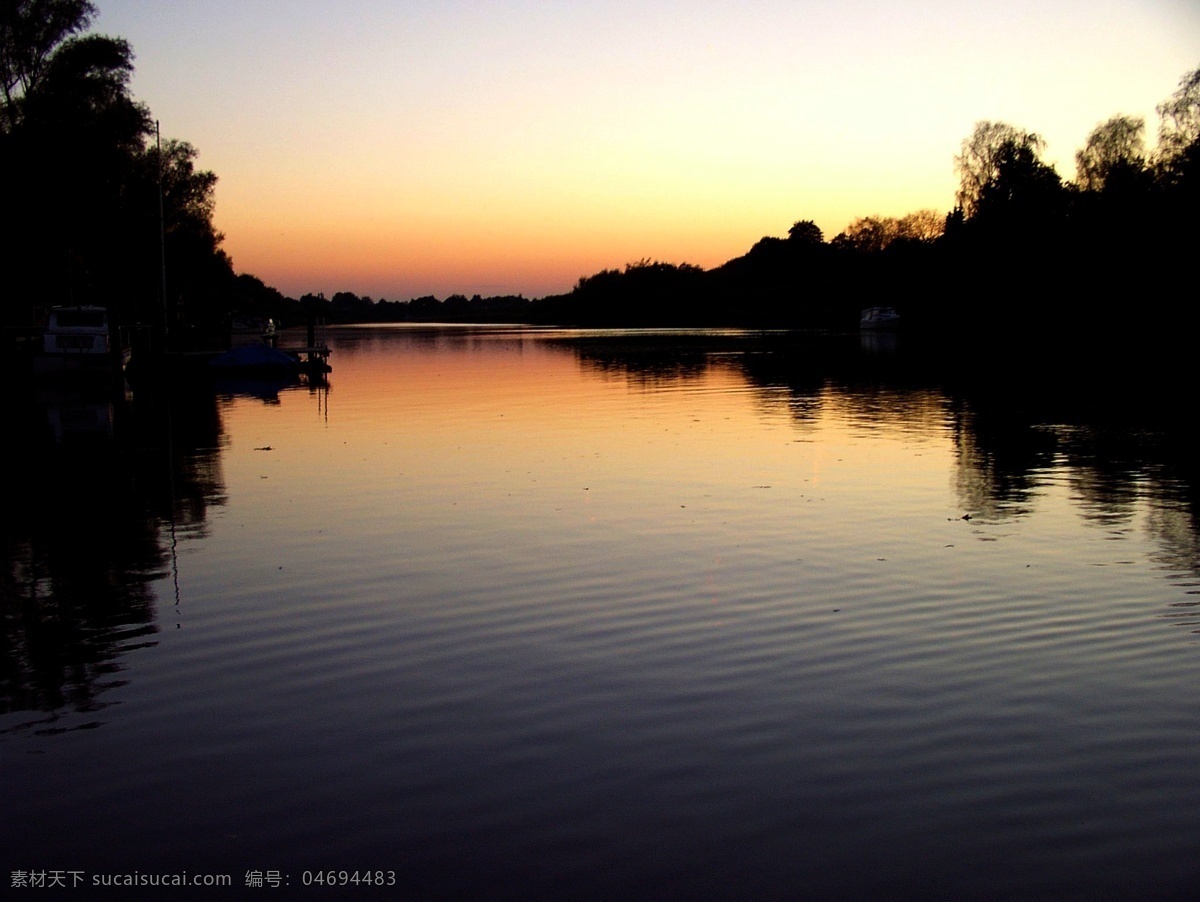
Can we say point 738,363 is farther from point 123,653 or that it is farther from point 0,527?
point 123,653

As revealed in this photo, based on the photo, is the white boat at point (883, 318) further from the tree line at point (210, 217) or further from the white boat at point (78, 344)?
the white boat at point (78, 344)

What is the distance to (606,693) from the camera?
9.23m

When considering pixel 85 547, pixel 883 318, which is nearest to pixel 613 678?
pixel 85 547

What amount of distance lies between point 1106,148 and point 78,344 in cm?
8741

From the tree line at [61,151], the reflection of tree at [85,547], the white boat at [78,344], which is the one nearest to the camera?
the reflection of tree at [85,547]

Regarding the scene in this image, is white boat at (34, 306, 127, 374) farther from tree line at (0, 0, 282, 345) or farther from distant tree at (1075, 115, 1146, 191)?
distant tree at (1075, 115, 1146, 191)

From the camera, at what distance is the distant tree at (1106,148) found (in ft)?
325

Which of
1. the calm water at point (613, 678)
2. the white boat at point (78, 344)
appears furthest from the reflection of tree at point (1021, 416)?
the white boat at point (78, 344)

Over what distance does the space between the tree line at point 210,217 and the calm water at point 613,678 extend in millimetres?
35722

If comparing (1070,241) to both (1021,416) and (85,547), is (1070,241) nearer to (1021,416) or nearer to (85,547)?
(1021,416)

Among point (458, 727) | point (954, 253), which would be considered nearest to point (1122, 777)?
point (458, 727)

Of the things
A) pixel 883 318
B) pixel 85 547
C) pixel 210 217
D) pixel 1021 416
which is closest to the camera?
pixel 85 547

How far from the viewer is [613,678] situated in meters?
9.63

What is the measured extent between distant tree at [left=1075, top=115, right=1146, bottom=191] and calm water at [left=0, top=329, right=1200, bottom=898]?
86.6 metres
